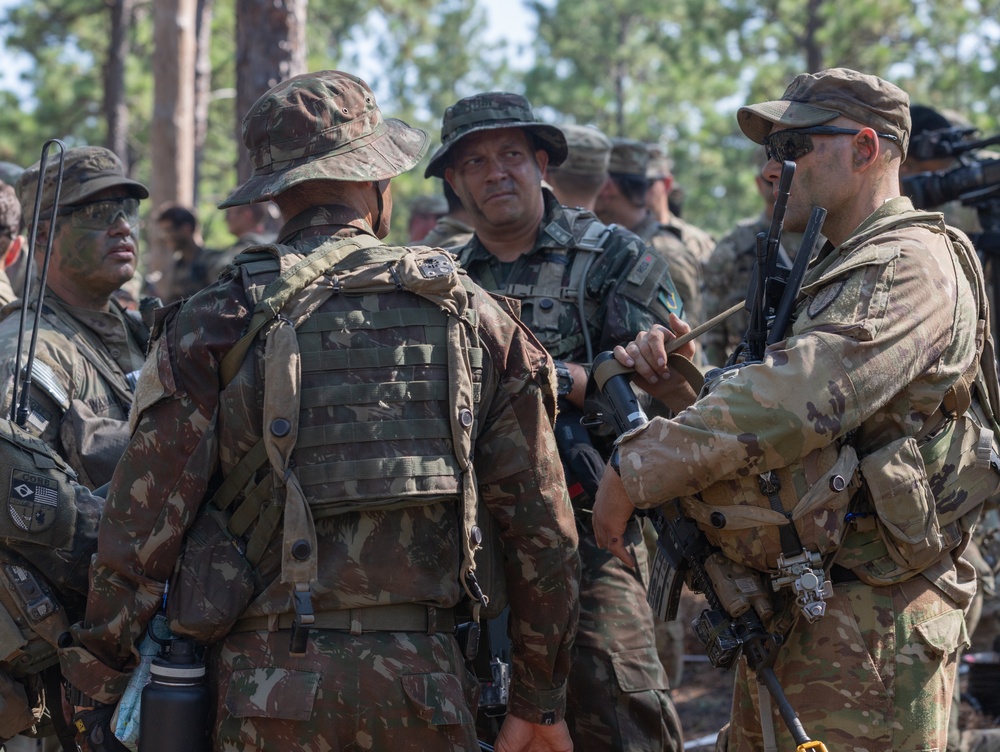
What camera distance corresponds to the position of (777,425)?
119 inches

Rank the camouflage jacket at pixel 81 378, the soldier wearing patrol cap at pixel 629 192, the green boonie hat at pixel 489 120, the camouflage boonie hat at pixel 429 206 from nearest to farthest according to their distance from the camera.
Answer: the camouflage jacket at pixel 81 378 → the green boonie hat at pixel 489 120 → the soldier wearing patrol cap at pixel 629 192 → the camouflage boonie hat at pixel 429 206

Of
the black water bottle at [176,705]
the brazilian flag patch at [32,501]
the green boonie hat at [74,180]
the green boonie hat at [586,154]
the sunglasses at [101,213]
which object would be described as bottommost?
the black water bottle at [176,705]

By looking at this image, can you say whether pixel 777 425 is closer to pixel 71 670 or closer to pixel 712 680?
pixel 71 670

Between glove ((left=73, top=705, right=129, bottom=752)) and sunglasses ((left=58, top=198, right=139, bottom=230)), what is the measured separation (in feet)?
7.03

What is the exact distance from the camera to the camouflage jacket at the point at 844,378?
3.01 meters

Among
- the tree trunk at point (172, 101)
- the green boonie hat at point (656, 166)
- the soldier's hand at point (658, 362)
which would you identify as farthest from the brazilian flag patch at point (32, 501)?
the tree trunk at point (172, 101)

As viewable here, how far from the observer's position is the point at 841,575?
3.23 m

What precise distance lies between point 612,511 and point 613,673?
3.24ft

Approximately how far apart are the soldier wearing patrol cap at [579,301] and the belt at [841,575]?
1085mm

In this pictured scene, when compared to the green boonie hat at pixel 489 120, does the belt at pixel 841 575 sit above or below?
below

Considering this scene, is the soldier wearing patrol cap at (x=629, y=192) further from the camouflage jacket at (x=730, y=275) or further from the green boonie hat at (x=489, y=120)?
the green boonie hat at (x=489, y=120)

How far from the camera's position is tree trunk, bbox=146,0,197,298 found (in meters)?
13.2

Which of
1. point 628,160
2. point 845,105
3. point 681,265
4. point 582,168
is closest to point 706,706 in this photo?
point 681,265

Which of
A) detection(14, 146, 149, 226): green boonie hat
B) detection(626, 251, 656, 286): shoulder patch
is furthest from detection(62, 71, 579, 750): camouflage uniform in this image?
detection(14, 146, 149, 226): green boonie hat
